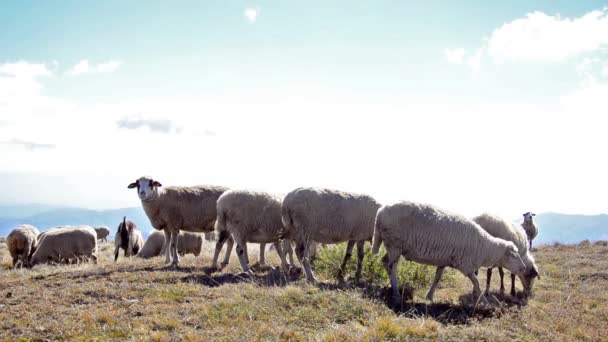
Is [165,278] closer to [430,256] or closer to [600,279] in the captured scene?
[430,256]

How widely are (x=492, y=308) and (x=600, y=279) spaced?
752cm

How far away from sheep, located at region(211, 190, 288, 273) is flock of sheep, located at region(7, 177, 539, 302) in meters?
0.03

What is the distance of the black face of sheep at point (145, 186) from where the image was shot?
48.9ft

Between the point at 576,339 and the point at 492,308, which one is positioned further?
the point at 492,308

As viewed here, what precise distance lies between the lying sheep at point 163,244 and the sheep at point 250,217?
370 inches

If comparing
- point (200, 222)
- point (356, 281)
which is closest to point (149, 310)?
point (356, 281)

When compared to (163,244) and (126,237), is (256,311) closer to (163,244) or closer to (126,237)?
(163,244)

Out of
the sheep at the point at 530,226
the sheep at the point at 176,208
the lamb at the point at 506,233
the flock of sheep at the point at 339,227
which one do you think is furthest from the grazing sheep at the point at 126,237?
the sheep at the point at 530,226

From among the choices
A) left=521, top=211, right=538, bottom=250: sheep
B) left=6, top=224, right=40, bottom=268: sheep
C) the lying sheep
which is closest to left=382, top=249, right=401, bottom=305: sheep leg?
the lying sheep

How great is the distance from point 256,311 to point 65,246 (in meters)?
13.7

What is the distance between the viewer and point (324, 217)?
39.3 feet

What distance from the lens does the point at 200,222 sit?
1541cm

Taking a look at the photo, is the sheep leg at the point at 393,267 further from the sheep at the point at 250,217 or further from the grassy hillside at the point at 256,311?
the sheep at the point at 250,217

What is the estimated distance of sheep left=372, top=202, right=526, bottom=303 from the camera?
10586 mm
